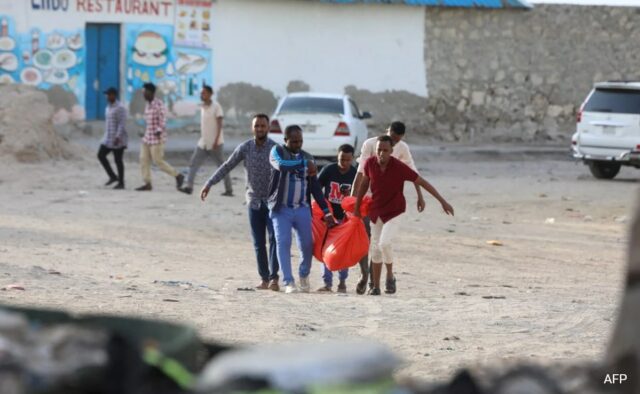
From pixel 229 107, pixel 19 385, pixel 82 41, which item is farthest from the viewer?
pixel 229 107

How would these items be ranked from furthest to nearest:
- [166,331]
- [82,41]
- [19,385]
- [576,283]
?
1. [82,41]
2. [576,283]
3. [166,331]
4. [19,385]

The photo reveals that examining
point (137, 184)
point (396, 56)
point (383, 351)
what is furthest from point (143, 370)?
point (396, 56)

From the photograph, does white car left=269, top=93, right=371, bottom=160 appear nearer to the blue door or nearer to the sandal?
the blue door

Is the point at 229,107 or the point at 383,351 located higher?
the point at 383,351

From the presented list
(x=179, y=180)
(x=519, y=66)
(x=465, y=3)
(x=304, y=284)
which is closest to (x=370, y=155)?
(x=304, y=284)

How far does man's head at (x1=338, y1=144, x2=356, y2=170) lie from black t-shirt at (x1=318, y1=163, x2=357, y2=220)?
68mm

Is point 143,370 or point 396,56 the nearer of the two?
point 143,370

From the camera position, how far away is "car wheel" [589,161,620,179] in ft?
80.8

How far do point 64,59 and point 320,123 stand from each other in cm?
629

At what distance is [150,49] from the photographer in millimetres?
27625

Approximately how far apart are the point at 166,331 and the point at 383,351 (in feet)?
1.99

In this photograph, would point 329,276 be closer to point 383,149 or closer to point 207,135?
point 383,149

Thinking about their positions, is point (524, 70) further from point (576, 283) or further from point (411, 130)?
point (576, 283)

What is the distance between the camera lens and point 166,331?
10.8ft
